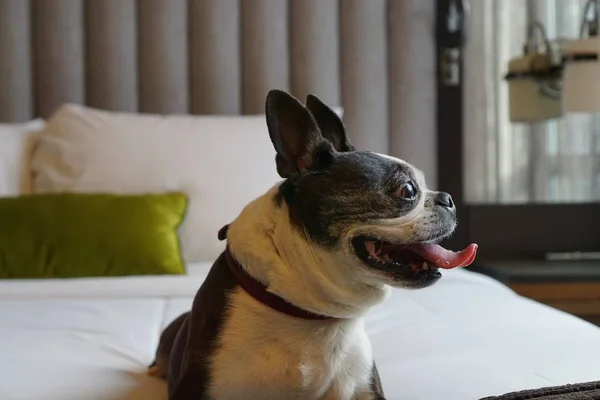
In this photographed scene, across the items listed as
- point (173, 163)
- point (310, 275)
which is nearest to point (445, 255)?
point (310, 275)

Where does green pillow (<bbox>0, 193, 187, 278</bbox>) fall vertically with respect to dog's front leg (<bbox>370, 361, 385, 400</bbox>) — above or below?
above

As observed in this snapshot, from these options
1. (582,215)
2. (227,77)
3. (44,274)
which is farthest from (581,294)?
(44,274)

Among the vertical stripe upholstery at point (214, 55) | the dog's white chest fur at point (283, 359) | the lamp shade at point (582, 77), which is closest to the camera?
the dog's white chest fur at point (283, 359)

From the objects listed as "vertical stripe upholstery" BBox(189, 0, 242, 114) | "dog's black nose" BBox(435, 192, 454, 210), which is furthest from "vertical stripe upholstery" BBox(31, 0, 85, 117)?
"dog's black nose" BBox(435, 192, 454, 210)

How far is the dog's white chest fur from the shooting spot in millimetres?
957

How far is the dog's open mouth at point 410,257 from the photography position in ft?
3.26

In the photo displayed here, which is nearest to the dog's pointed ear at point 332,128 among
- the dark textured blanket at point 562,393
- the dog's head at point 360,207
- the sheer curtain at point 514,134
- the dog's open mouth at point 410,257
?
the dog's head at point 360,207

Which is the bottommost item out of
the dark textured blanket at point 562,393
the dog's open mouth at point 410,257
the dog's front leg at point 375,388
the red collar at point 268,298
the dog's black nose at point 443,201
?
the dog's front leg at point 375,388

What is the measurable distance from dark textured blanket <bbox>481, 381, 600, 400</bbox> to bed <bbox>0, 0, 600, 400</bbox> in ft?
0.42

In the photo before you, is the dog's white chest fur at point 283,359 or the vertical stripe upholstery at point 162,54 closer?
the dog's white chest fur at point 283,359

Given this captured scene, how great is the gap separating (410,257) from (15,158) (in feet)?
5.11

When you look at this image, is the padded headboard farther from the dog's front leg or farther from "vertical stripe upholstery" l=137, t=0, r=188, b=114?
the dog's front leg

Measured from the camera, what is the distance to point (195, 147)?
2168mm

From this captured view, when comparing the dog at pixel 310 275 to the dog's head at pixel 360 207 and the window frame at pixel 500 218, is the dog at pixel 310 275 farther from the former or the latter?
the window frame at pixel 500 218
